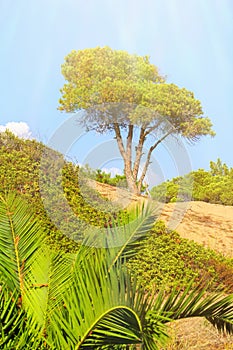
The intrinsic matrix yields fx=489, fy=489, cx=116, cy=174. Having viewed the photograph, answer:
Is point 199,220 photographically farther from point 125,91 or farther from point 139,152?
point 125,91

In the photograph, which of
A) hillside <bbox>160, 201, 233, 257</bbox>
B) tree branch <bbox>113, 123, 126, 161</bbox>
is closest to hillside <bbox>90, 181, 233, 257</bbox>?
hillside <bbox>160, 201, 233, 257</bbox>

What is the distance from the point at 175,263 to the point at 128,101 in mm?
12809

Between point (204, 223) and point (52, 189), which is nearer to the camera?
point (52, 189)

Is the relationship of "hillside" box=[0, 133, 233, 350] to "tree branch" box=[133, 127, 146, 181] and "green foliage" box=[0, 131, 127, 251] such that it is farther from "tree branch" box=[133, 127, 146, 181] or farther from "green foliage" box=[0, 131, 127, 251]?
"tree branch" box=[133, 127, 146, 181]

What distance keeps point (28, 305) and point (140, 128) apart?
54.1 feet

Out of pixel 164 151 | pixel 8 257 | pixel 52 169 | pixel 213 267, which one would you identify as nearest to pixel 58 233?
pixel 52 169

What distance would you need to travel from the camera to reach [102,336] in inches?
89.1

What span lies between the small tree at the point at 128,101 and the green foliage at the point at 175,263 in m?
9.48

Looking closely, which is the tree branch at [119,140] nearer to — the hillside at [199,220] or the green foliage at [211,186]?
the green foliage at [211,186]

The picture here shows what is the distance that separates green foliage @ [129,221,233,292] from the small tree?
31.1 feet

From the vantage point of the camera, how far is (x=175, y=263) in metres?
8.32

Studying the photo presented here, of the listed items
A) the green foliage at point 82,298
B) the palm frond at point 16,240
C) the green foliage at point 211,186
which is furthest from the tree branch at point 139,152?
the palm frond at point 16,240

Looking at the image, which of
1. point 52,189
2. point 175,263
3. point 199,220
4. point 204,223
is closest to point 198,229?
point 204,223

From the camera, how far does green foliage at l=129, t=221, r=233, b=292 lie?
8023mm
